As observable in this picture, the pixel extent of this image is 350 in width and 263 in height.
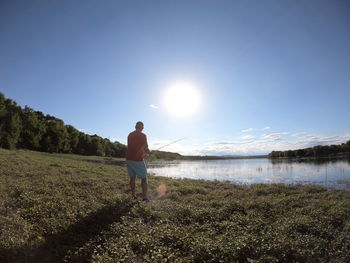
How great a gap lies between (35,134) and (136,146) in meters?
64.5

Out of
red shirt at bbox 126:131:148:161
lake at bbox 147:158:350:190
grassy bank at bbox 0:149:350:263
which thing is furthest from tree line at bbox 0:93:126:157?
red shirt at bbox 126:131:148:161

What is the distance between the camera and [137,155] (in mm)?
8062

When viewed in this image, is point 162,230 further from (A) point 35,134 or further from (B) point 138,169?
(A) point 35,134

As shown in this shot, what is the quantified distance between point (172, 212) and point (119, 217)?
168cm

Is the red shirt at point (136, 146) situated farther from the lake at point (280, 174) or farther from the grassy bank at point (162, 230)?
the lake at point (280, 174)

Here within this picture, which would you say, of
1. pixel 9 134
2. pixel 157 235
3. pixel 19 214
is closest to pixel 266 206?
pixel 157 235

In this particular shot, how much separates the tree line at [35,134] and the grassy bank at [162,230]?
48675 mm

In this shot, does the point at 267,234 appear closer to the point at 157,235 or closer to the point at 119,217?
the point at 157,235

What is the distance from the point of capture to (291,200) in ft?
26.5

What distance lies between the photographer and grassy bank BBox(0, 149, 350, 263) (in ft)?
13.3

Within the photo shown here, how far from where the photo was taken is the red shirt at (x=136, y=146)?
318 inches

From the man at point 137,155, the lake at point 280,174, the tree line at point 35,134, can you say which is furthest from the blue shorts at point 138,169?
the tree line at point 35,134

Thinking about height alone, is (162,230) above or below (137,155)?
below

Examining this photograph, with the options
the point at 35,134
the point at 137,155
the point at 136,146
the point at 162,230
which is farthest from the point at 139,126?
the point at 35,134
